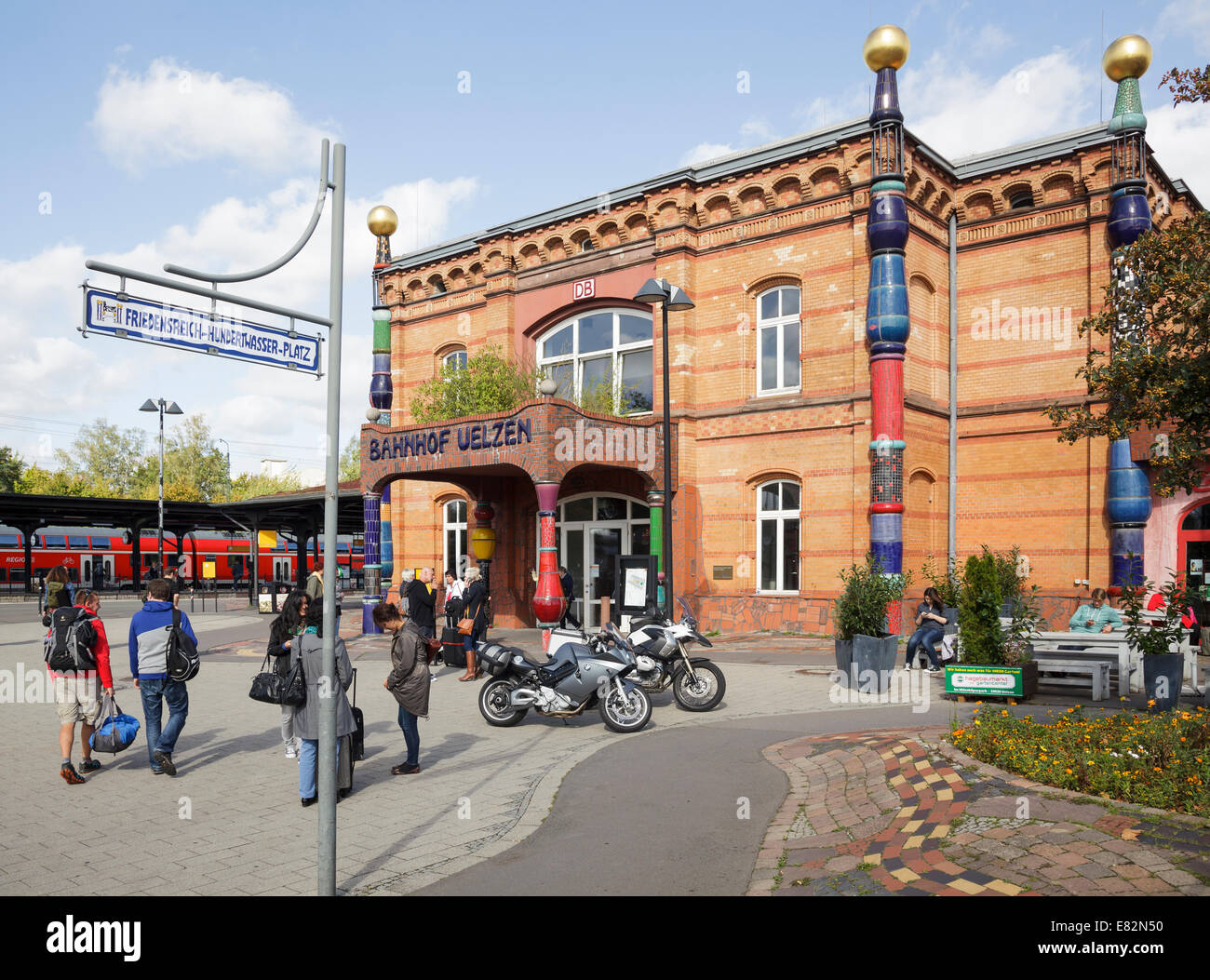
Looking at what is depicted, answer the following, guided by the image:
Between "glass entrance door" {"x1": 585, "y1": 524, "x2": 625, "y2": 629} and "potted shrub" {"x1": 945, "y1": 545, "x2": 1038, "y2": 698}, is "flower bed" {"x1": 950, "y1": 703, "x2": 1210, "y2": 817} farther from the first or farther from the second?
"glass entrance door" {"x1": 585, "y1": 524, "x2": 625, "y2": 629}

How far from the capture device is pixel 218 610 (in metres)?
32.2

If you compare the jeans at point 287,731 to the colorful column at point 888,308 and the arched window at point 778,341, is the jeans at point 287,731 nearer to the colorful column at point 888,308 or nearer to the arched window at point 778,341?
the colorful column at point 888,308

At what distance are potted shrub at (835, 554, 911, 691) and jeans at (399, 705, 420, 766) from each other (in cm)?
606

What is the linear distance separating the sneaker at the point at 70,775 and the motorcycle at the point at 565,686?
3.92 m

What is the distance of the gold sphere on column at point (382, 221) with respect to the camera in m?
25.1

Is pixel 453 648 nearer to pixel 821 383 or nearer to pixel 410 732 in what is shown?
pixel 410 732

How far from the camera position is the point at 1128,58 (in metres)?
16.5

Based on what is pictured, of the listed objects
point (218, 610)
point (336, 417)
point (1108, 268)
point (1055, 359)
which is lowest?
point (218, 610)

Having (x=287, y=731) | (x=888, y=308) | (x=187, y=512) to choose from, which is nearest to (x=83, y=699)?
(x=287, y=731)

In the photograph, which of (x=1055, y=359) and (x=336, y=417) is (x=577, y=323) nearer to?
(x=1055, y=359)

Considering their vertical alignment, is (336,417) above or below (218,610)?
above

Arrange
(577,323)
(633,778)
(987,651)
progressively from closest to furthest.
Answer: (633,778)
(987,651)
(577,323)
